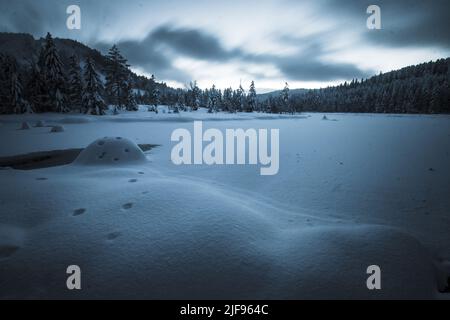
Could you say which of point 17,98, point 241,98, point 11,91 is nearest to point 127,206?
point 17,98

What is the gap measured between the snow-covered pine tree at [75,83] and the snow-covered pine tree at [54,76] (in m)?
1.49

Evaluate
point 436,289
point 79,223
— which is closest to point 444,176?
point 436,289

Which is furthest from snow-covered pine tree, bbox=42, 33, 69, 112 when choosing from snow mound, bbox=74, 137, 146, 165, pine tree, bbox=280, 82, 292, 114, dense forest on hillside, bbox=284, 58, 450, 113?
dense forest on hillside, bbox=284, 58, 450, 113

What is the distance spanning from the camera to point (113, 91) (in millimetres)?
42344

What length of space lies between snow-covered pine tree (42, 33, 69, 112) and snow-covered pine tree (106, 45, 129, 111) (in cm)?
773

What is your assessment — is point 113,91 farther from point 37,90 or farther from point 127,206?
point 127,206

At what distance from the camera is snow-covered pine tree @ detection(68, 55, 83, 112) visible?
37.2 metres

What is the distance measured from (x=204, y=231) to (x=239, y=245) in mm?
557

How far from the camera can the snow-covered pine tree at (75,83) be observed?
37188mm

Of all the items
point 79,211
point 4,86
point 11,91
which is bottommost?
point 79,211

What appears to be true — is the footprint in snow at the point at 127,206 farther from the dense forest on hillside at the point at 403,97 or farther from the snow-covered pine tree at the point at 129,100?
the dense forest on hillside at the point at 403,97

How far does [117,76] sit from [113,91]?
122 inches

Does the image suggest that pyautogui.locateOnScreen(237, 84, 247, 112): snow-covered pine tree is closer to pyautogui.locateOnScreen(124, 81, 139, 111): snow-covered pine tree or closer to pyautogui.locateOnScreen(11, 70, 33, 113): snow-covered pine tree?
pyautogui.locateOnScreen(124, 81, 139, 111): snow-covered pine tree

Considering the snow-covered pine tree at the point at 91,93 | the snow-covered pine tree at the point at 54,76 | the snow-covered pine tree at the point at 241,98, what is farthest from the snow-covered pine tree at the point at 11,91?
the snow-covered pine tree at the point at 241,98
